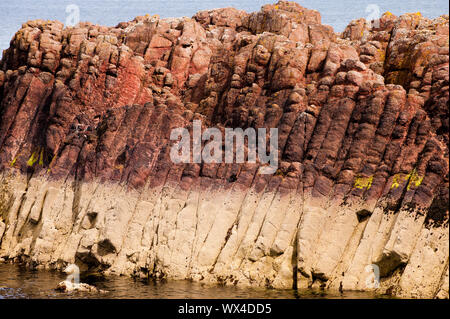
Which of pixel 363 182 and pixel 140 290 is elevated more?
pixel 363 182

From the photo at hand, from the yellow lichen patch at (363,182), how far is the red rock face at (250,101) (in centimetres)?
11

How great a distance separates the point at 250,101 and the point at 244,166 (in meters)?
10.0

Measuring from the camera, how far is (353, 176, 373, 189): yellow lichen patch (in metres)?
46.8

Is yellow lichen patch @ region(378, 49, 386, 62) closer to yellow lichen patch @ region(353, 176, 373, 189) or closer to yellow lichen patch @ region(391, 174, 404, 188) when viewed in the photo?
yellow lichen patch @ region(353, 176, 373, 189)

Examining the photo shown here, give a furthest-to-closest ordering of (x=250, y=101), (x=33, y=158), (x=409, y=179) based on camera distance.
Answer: (x=33, y=158), (x=250, y=101), (x=409, y=179)

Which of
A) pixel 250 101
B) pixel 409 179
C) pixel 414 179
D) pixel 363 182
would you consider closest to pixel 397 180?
pixel 409 179

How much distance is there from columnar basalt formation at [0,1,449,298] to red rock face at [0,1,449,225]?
7.1 inches

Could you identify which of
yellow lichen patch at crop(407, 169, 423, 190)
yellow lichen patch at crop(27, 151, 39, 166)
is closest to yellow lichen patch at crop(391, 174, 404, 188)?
yellow lichen patch at crop(407, 169, 423, 190)

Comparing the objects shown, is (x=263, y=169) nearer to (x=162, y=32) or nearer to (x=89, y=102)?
(x=89, y=102)

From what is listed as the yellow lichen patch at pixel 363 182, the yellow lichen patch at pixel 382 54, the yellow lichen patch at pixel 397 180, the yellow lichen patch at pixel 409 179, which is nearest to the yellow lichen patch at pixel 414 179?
the yellow lichen patch at pixel 409 179

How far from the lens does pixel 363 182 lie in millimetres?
47219

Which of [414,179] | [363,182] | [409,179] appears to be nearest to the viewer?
[414,179]

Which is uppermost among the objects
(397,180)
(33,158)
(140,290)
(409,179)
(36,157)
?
(409,179)

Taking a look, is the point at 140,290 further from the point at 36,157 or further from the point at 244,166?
the point at 36,157
